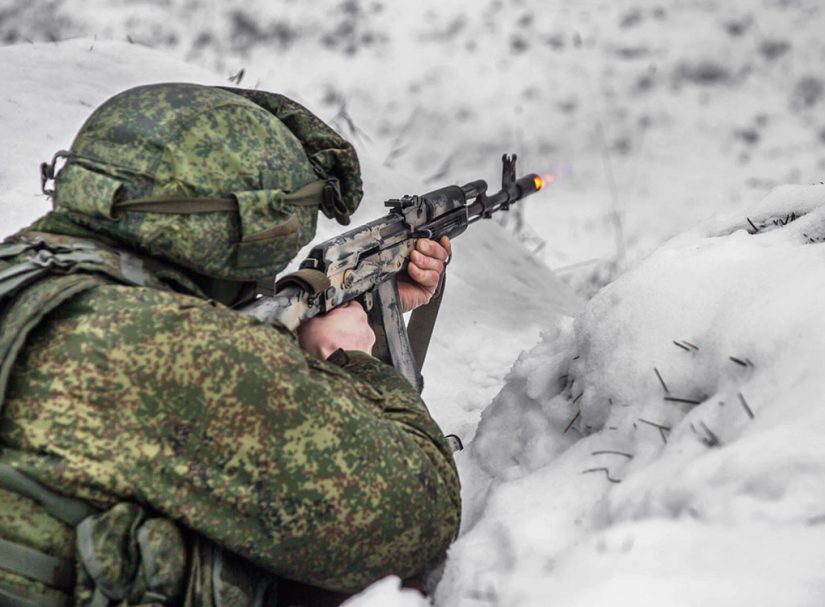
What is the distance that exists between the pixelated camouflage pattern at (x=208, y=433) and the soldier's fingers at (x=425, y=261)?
1119mm

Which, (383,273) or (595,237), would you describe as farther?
(595,237)

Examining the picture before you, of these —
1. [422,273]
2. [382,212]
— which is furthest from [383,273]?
[382,212]

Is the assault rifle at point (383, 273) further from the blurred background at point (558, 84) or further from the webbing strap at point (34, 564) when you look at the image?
the blurred background at point (558, 84)

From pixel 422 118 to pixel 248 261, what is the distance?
470cm

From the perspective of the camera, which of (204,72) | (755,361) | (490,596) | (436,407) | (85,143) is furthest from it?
(204,72)

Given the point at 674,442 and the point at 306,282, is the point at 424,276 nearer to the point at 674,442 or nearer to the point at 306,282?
the point at 306,282

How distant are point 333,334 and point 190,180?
0.65 m

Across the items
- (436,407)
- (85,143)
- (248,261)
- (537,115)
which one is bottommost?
(436,407)

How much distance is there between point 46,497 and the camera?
1.54 metres

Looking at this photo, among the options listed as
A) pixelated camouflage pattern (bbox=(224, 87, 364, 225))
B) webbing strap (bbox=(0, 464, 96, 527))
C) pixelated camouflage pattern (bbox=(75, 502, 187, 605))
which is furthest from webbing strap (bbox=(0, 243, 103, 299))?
pixelated camouflage pattern (bbox=(224, 87, 364, 225))

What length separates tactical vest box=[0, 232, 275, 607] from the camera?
1.53 metres

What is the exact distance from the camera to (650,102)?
6.53 m

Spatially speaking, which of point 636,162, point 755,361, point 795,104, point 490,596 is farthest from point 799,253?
point 795,104

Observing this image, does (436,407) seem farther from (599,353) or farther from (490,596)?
(490,596)
